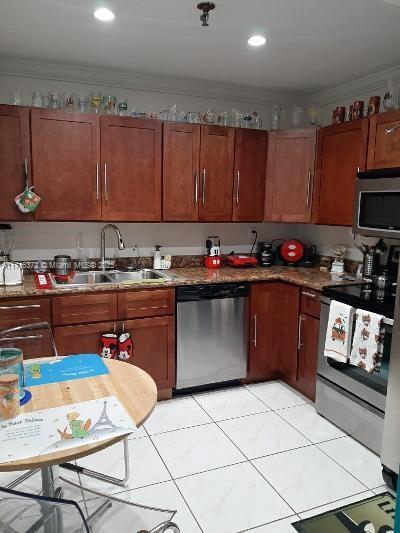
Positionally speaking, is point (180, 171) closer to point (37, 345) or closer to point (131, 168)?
point (131, 168)

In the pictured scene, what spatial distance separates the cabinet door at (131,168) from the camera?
116 inches

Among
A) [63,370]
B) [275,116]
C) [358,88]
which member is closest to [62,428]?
[63,370]

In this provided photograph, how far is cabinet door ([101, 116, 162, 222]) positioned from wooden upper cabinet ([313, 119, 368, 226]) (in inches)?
51.5

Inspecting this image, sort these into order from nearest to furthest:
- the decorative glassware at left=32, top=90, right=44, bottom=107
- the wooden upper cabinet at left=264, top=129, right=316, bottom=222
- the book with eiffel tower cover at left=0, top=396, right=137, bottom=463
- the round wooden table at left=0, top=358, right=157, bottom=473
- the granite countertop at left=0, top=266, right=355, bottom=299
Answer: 1. the book with eiffel tower cover at left=0, top=396, right=137, bottom=463
2. the round wooden table at left=0, top=358, right=157, bottom=473
3. the granite countertop at left=0, top=266, right=355, bottom=299
4. the decorative glassware at left=32, top=90, right=44, bottom=107
5. the wooden upper cabinet at left=264, top=129, right=316, bottom=222

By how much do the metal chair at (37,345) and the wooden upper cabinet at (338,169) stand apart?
2.22 metres

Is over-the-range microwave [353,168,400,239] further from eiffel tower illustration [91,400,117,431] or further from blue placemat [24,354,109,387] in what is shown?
eiffel tower illustration [91,400,117,431]

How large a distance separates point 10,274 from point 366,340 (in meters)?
2.34

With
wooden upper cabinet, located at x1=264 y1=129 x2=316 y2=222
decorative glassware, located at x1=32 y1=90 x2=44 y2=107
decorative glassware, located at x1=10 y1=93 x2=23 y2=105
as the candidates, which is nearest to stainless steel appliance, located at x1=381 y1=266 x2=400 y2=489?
wooden upper cabinet, located at x1=264 y1=129 x2=316 y2=222

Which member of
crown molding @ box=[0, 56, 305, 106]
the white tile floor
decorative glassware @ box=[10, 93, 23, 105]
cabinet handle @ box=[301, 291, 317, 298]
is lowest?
the white tile floor

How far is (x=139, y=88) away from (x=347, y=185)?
1844mm

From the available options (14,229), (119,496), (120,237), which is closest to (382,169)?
(120,237)

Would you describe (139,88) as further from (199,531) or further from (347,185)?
(199,531)

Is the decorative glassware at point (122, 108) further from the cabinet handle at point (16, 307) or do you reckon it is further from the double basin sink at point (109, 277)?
the cabinet handle at point (16, 307)

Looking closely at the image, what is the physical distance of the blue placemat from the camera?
1541 mm
